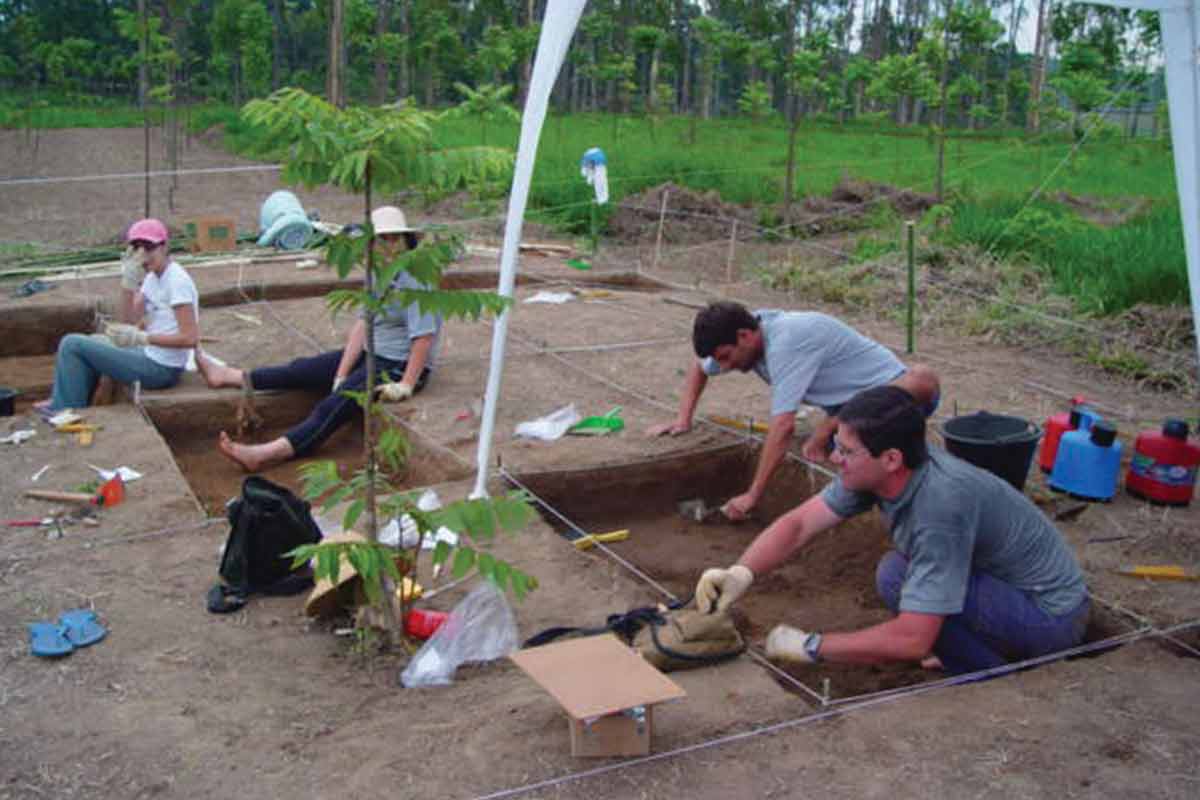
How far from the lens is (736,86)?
169 feet

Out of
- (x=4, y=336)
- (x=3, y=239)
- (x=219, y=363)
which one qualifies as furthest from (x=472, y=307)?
(x=3, y=239)

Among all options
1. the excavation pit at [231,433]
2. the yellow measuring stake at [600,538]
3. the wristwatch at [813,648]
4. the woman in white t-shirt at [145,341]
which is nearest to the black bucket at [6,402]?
the woman in white t-shirt at [145,341]

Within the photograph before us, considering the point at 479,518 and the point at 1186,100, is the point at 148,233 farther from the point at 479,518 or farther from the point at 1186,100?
the point at 1186,100

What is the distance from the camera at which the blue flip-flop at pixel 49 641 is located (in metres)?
3.59

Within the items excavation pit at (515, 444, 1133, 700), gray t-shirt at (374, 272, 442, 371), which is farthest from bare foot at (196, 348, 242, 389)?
excavation pit at (515, 444, 1133, 700)

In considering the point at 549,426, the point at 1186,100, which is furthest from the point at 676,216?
the point at 1186,100

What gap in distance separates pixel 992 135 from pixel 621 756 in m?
25.6

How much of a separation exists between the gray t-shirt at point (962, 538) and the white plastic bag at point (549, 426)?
2.57 m

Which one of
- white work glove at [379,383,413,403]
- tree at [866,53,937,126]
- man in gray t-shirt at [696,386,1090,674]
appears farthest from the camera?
tree at [866,53,937,126]

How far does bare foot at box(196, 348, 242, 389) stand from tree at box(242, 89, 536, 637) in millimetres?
3408

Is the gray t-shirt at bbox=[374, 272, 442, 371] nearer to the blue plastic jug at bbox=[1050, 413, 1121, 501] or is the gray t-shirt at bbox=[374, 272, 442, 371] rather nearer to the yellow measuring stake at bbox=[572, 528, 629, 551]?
the yellow measuring stake at bbox=[572, 528, 629, 551]

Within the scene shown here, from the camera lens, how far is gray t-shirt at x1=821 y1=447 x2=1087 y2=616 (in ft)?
10.3

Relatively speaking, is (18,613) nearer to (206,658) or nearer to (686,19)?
(206,658)

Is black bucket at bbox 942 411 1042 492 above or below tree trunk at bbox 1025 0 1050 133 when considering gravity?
below
